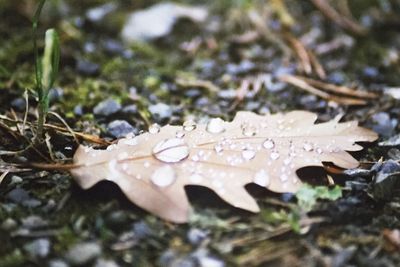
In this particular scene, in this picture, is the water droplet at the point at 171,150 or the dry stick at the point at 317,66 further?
the dry stick at the point at 317,66

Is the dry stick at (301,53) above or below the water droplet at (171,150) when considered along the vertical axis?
above

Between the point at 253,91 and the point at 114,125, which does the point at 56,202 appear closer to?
the point at 114,125

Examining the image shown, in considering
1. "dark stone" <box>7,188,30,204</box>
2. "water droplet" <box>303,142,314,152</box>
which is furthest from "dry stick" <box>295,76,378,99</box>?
"dark stone" <box>7,188,30,204</box>

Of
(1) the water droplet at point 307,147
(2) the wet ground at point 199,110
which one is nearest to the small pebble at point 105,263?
(2) the wet ground at point 199,110

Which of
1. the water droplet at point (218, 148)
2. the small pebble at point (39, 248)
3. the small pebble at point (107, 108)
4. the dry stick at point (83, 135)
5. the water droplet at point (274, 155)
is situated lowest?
the small pebble at point (39, 248)

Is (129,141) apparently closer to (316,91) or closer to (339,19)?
(316,91)

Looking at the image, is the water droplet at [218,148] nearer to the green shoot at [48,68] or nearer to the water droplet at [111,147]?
the water droplet at [111,147]

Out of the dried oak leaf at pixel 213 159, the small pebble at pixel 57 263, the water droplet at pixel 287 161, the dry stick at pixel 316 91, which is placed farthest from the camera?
the dry stick at pixel 316 91
